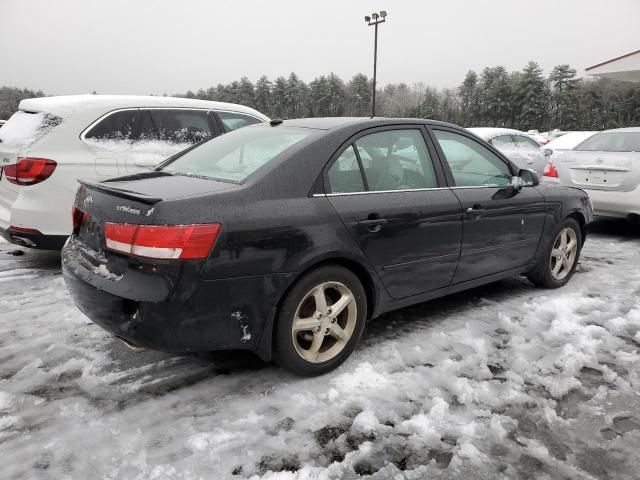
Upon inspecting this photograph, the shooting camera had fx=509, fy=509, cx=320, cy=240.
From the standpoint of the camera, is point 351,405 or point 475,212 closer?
point 351,405

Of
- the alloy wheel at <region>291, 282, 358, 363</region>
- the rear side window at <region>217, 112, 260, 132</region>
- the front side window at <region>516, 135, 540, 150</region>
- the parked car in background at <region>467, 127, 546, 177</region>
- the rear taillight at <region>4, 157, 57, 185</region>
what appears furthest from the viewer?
the front side window at <region>516, 135, 540, 150</region>

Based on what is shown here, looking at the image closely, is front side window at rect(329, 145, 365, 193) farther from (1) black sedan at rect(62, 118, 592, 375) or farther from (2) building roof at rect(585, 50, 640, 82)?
(2) building roof at rect(585, 50, 640, 82)

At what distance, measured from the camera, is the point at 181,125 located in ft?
18.2

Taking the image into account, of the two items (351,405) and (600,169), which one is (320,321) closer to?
(351,405)

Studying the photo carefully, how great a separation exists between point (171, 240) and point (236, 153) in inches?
41.2

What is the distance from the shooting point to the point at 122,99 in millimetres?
5199

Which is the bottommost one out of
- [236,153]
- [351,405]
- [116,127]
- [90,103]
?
[351,405]

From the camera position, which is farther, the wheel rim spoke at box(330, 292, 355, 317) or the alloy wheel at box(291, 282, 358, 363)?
the wheel rim spoke at box(330, 292, 355, 317)

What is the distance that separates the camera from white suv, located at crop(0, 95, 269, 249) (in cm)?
454

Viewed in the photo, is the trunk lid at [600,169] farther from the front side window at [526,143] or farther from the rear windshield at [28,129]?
the rear windshield at [28,129]

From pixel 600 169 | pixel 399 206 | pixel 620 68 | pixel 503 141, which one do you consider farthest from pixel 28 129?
pixel 620 68

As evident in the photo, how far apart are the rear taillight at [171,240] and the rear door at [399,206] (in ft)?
2.71

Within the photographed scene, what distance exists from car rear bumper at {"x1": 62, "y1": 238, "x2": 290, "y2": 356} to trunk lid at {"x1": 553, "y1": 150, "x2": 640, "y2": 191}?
5.76 metres

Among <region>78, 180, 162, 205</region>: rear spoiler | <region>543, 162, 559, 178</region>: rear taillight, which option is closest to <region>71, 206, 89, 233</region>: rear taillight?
<region>78, 180, 162, 205</region>: rear spoiler
